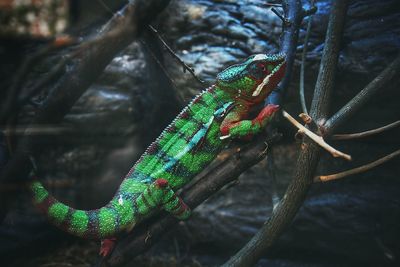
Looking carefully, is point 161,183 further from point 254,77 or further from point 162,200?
point 254,77

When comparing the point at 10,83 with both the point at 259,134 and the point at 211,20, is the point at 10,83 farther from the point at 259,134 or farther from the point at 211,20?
the point at 211,20

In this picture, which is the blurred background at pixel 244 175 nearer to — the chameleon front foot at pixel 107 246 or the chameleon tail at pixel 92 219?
the chameleon tail at pixel 92 219

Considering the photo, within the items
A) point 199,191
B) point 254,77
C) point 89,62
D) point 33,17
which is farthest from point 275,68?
point 33,17

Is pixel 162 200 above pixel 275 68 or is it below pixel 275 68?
below

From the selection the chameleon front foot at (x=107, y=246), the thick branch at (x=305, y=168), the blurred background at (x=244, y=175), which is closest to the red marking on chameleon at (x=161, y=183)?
the chameleon front foot at (x=107, y=246)

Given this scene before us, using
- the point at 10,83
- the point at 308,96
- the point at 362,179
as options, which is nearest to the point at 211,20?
the point at 308,96
